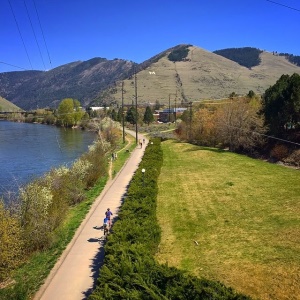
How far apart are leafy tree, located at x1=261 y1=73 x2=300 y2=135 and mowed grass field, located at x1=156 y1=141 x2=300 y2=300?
8692 mm

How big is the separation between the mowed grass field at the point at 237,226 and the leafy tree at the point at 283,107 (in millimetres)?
8692

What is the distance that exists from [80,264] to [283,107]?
1381 inches

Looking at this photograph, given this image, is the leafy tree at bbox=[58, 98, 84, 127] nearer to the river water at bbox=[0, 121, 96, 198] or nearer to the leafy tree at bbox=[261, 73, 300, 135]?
the river water at bbox=[0, 121, 96, 198]

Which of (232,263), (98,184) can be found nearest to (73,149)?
(98,184)

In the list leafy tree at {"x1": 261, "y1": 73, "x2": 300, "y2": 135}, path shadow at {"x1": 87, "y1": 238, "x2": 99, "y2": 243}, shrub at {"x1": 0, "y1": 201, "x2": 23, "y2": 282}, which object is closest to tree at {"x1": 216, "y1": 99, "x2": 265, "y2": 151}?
leafy tree at {"x1": 261, "y1": 73, "x2": 300, "y2": 135}

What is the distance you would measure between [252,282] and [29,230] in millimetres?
12183

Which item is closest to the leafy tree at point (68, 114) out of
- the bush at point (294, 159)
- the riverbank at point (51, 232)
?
the bush at point (294, 159)

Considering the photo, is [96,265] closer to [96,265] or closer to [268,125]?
[96,265]

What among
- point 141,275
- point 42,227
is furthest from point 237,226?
point 42,227

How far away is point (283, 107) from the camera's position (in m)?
44.1

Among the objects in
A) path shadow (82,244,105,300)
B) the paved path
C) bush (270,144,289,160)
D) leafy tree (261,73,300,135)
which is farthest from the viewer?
bush (270,144,289,160)

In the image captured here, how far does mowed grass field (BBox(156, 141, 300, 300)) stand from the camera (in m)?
15.4

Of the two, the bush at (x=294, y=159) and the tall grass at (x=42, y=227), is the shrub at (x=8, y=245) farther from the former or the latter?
the bush at (x=294, y=159)

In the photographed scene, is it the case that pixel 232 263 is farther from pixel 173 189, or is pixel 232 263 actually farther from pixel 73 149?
pixel 73 149
